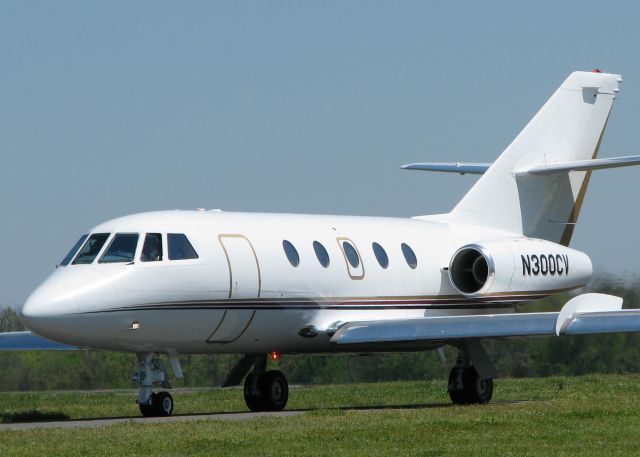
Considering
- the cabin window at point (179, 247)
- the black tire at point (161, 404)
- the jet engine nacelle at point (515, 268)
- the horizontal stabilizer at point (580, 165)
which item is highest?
the horizontal stabilizer at point (580, 165)

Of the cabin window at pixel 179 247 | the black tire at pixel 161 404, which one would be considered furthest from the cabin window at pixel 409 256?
Answer: the black tire at pixel 161 404

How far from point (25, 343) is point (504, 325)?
25.6 feet

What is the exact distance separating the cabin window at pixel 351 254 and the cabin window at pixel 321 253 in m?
0.55

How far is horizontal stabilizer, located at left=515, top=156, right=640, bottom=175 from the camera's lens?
24.0 meters

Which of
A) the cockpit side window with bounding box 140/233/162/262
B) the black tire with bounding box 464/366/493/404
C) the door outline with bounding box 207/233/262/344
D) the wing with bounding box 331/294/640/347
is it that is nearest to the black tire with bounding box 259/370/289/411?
the wing with bounding box 331/294/640/347

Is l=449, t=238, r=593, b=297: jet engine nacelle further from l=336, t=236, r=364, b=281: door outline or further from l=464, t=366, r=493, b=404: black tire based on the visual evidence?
l=336, t=236, r=364, b=281: door outline

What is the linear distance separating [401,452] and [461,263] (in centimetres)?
1079

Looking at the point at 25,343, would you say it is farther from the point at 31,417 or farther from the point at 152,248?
the point at 152,248

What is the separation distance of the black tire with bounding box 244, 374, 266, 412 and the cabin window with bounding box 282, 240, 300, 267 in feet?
6.66

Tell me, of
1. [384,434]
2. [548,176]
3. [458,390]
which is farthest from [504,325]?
[548,176]

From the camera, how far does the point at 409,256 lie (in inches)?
941

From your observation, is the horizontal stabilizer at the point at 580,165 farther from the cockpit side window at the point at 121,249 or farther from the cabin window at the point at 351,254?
the cockpit side window at the point at 121,249

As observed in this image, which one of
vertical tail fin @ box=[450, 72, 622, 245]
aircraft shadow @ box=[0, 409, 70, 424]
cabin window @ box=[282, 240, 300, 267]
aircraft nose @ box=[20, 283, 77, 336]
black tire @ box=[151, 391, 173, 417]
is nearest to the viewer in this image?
aircraft nose @ box=[20, 283, 77, 336]

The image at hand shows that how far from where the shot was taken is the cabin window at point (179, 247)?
19.7m
